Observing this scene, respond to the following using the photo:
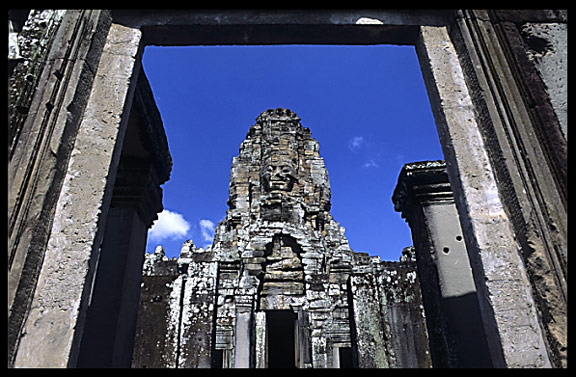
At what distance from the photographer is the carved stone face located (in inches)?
583

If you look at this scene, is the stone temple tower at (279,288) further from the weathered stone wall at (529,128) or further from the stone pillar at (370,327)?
the weathered stone wall at (529,128)

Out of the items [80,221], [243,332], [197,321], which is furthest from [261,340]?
[80,221]

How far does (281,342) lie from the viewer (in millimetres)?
13188

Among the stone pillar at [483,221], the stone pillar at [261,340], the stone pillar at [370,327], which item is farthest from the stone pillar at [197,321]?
the stone pillar at [483,221]

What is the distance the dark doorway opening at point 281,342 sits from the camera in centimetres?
1205

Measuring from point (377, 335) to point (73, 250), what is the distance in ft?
16.3

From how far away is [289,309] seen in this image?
34.7 ft

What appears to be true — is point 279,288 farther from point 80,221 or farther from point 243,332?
point 80,221

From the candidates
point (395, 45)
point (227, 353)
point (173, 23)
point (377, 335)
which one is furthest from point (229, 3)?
point (227, 353)

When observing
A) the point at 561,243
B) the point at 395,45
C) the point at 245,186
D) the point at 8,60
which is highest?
the point at 245,186

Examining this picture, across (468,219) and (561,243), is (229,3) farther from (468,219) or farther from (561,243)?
(561,243)

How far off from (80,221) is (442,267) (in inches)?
128

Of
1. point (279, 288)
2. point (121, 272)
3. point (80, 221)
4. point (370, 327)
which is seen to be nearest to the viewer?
point (80, 221)

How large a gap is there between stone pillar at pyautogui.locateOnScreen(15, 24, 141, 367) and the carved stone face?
39.4 ft
